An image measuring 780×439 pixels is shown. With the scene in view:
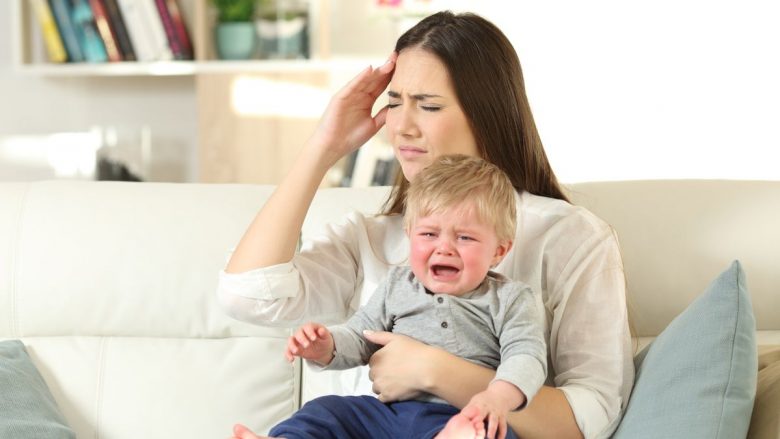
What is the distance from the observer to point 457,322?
5.26ft

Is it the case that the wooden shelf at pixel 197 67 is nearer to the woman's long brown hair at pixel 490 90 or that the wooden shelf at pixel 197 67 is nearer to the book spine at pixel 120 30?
the book spine at pixel 120 30

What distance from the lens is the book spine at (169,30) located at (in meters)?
3.88

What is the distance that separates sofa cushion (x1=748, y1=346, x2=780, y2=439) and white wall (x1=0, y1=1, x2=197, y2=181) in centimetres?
290

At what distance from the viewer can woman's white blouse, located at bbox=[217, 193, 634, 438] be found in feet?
5.52

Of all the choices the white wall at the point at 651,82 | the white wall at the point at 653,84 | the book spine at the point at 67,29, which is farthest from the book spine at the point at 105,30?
the white wall at the point at 653,84

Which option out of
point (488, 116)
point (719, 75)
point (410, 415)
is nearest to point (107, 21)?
point (719, 75)

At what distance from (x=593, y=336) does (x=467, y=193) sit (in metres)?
0.33

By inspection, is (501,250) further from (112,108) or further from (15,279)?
(112,108)

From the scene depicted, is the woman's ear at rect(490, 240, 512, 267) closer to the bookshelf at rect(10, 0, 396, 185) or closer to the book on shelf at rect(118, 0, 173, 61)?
the bookshelf at rect(10, 0, 396, 185)

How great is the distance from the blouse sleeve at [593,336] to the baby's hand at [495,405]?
233mm

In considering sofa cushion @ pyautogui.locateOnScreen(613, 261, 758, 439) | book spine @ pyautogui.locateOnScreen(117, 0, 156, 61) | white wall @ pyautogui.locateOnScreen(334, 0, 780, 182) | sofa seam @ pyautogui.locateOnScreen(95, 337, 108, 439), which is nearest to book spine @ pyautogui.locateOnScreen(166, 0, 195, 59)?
book spine @ pyautogui.locateOnScreen(117, 0, 156, 61)

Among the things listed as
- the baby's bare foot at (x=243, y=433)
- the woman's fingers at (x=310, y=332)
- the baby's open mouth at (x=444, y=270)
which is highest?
the baby's open mouth at (x=444, y=270)

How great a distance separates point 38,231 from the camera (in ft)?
7.06

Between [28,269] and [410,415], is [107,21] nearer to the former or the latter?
[28,269]
